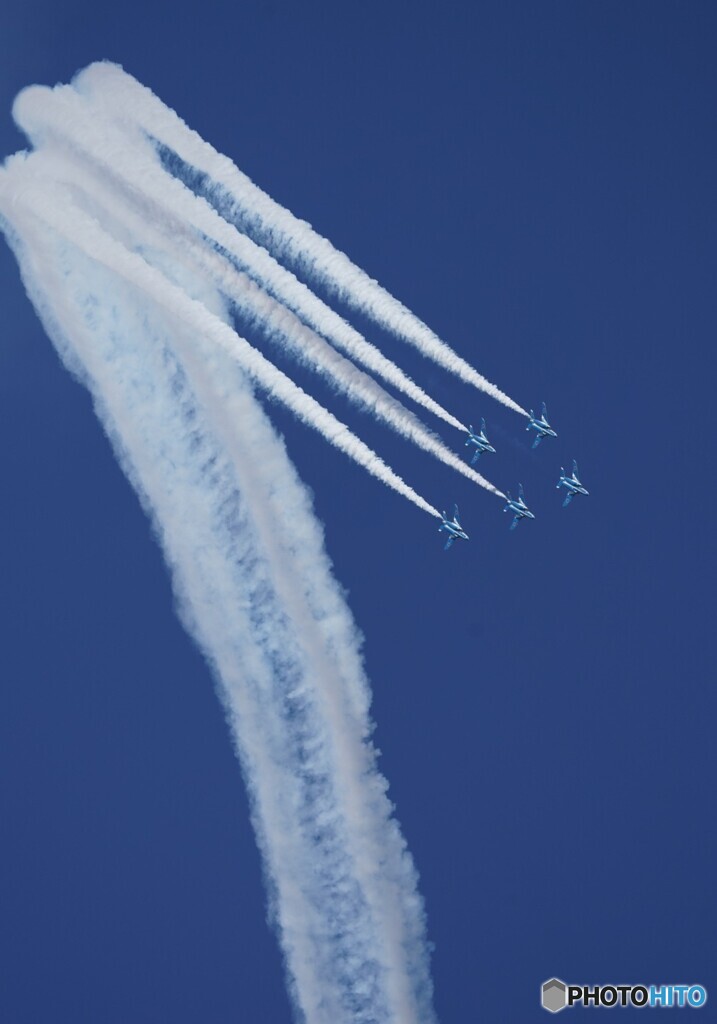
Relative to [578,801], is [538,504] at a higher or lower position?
higher

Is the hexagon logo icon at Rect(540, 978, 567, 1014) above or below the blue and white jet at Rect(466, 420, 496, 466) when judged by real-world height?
below

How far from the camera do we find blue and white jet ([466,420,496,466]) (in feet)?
57.0

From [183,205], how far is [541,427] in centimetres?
638

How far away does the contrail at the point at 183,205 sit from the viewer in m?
15.9


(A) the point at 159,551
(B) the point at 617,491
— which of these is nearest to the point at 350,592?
(A) the point at 159,551

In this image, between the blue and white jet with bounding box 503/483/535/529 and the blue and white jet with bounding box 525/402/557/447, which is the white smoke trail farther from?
the blue and white jet with bounding box 525/402/557/447

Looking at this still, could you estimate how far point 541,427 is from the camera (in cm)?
1781

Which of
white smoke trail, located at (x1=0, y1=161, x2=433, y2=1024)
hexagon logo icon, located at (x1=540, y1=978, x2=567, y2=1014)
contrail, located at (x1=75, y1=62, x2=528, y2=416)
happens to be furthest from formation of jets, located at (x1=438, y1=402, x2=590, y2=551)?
hexagon logo icon, located at (x1=540, y1=978, x2=567, y2=1014)

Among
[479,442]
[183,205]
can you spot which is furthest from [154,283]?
[479,442]

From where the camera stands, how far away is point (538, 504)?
17953mm

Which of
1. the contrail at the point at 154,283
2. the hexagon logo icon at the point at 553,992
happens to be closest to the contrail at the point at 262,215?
the contrail at the point at 154,283

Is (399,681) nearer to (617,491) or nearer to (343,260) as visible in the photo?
(617,491)

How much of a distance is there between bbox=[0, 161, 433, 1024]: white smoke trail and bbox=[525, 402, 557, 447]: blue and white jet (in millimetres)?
3781

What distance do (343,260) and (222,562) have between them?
16.0 feet
